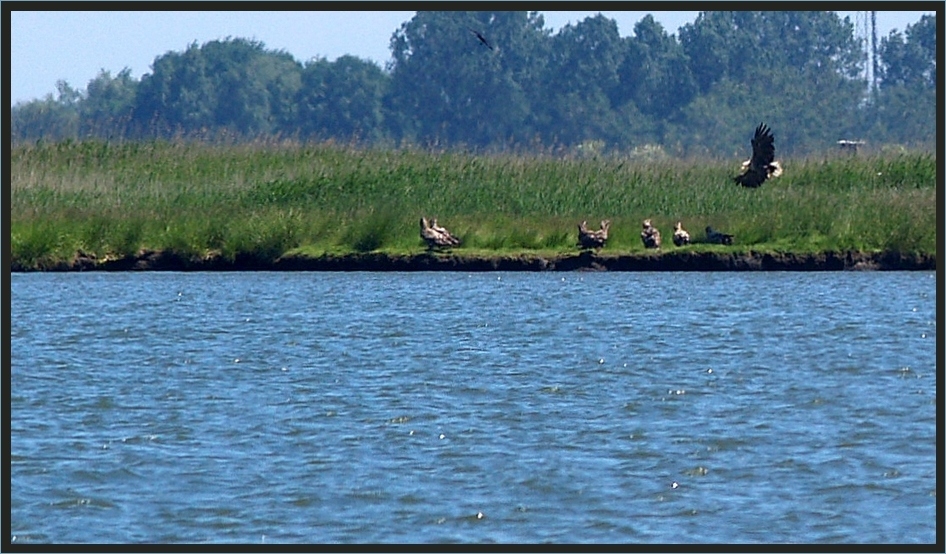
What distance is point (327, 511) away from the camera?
28.6ft

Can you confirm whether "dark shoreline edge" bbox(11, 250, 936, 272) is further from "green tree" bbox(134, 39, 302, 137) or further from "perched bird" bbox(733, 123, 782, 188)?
"green tree" bbox(134, 39, 302, 137)

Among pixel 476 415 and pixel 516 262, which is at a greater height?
pixel 516 262

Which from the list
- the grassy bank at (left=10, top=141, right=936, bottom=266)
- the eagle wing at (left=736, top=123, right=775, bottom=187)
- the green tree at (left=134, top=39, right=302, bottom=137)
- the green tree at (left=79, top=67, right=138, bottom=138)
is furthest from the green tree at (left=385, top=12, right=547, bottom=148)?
the eagle wing at (left=736, top=123, right=775, bottom=187)

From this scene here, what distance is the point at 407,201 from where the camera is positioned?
24.4 m

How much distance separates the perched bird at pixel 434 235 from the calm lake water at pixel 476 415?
2.26 m

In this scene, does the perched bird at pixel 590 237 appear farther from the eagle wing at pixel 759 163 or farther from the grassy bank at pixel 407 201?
the eagle wing at pixel 759 163

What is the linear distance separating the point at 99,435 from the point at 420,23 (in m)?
50.9

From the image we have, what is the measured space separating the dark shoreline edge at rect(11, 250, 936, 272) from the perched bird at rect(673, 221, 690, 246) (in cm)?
23

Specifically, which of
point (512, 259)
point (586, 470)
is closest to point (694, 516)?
point (586, 470)

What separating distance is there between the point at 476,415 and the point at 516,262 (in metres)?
10.8

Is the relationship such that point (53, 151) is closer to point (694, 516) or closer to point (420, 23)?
point (694, 516)

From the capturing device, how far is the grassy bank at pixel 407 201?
74.4 ft

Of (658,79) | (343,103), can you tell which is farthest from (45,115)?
(658,79)

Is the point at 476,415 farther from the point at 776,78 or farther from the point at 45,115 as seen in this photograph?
the point at 45,115
